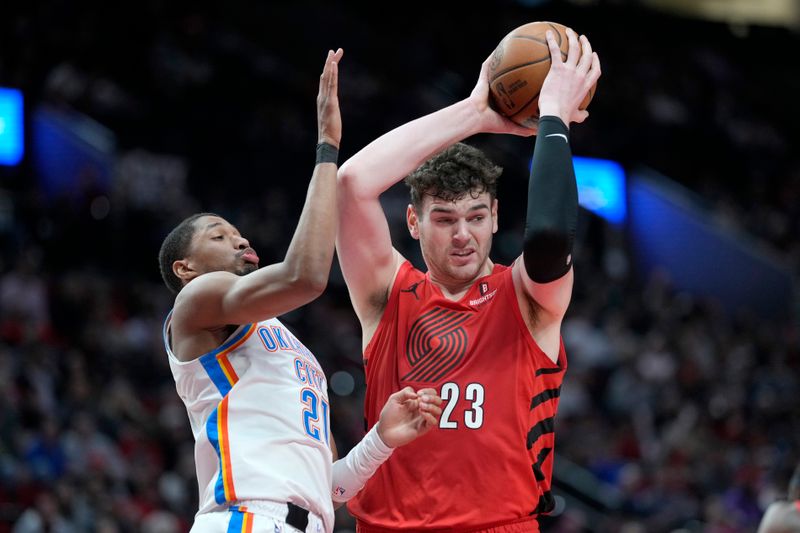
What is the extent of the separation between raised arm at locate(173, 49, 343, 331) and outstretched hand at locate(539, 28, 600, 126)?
797 millimetres

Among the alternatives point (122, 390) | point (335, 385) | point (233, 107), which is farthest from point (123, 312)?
point (233, 107)

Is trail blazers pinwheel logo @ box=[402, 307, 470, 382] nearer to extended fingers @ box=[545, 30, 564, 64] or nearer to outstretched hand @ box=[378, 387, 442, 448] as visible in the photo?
outstretched hand @ box=[378, 387, 442, 448]

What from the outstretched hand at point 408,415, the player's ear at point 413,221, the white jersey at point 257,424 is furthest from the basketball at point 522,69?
the white jersey at point 257,424

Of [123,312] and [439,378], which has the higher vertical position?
[439,378]

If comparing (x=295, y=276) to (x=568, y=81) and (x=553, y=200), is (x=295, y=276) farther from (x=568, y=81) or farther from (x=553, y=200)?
(x=568, y=81)

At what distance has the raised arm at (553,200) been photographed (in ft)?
12.1

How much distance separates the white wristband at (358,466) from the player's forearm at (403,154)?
3.12ft

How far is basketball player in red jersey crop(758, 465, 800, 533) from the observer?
5469 mm

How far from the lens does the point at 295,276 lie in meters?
3.64

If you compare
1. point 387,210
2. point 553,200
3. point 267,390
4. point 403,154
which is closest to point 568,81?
point 553,200

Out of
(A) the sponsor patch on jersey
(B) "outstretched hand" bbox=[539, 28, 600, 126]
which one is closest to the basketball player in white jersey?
(A) the sponsor patch on jersey

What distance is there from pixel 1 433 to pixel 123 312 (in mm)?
2758

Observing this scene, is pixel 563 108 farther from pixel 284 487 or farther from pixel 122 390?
pixel 122 390

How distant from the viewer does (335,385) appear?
12.0 meters
